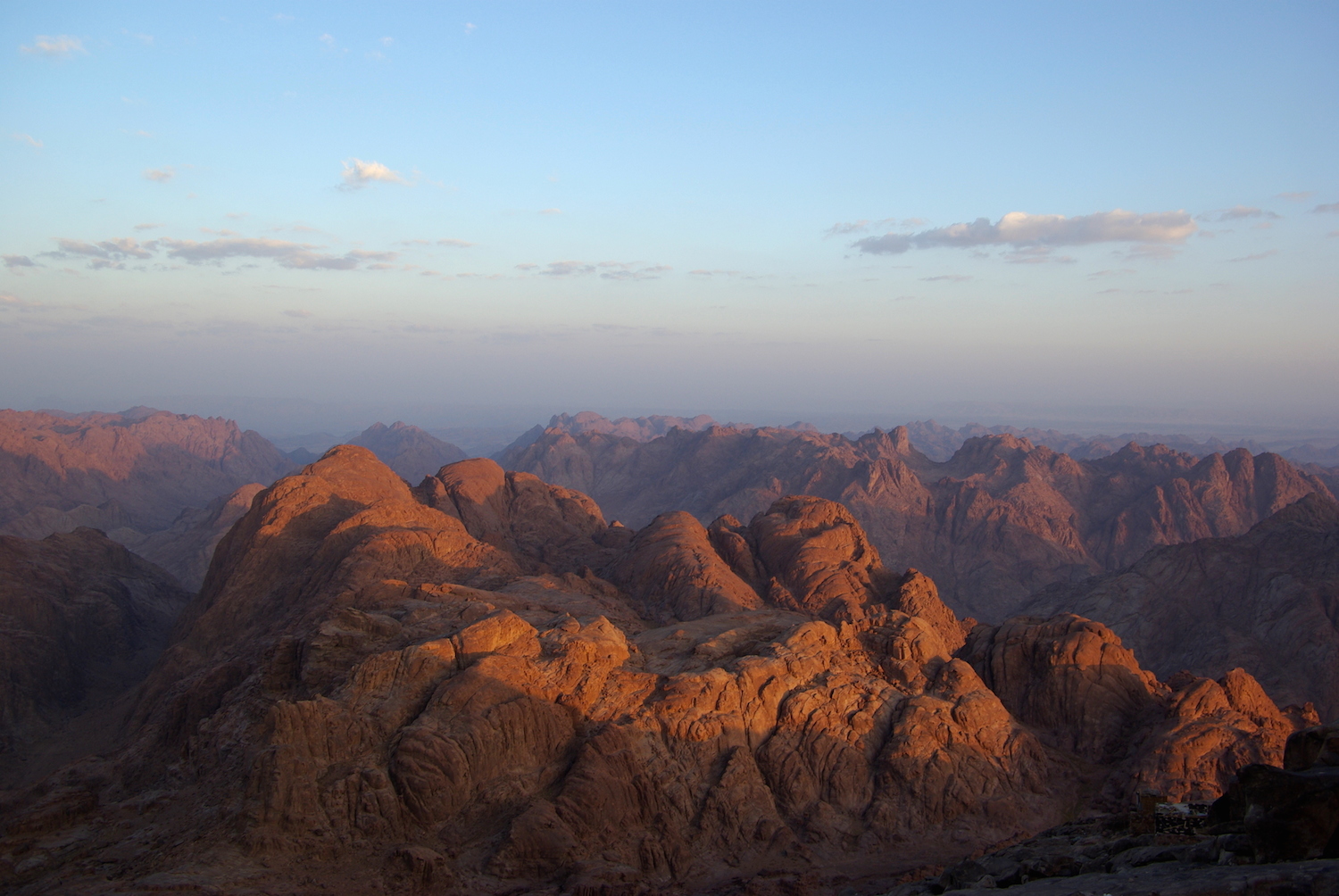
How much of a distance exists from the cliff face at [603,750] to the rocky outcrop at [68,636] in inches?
293

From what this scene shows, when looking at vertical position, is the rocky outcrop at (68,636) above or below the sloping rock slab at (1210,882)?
below

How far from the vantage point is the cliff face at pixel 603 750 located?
27.5 m

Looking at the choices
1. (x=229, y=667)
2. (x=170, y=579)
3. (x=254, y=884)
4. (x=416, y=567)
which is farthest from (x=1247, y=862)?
(x=170, y=579)

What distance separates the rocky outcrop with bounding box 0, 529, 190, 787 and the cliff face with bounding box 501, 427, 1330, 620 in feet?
265

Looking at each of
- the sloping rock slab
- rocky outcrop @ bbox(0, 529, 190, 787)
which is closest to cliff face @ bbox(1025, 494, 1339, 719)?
the sloping rock slab

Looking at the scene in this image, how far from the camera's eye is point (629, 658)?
34406 mm

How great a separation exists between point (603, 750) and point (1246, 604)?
64.9 m

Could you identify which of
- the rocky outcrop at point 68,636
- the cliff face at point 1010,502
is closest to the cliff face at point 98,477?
the rocky outcrop at point 68,636

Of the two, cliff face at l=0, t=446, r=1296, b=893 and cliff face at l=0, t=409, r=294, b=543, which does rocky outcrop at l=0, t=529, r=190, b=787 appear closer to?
cliff face at l=0, t=446, r=1296, b=893

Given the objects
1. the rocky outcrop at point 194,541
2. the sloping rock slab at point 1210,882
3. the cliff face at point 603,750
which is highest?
the sloping rock slab at point 1210,882

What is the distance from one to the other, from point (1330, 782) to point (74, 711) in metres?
60.1

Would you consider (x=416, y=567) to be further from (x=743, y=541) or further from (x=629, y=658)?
(x=743, y=541)

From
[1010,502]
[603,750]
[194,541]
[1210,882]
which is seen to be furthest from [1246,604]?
[194,541]

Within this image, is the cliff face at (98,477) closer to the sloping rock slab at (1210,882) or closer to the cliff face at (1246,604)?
the cliff face at (1246,604)
